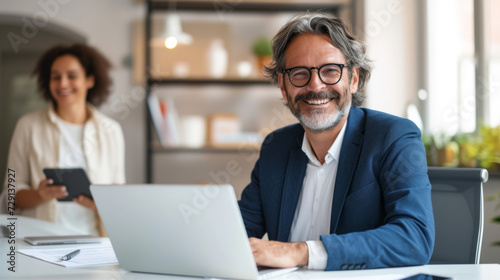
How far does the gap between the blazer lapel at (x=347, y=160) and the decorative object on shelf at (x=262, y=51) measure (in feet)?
7.46

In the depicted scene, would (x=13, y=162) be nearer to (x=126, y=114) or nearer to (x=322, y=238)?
(x=126, y=114)

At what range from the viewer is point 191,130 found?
402 centimetres

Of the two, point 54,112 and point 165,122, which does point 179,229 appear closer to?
point 54,112

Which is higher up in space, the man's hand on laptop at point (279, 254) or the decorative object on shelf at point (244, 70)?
the decorative object on shelf at point (244, 70)

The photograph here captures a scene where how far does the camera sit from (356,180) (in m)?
1.66

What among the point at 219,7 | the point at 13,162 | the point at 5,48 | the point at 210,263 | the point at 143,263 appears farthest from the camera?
the point at 5,48

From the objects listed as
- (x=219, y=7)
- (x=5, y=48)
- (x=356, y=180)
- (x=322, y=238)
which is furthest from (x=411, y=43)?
(x=5, y=48)

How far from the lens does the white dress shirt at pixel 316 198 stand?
180cm

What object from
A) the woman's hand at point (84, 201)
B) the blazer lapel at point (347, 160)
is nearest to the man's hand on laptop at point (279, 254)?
the blazer lapel at point (347, 160)

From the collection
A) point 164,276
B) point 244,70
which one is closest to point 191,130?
point 244,70

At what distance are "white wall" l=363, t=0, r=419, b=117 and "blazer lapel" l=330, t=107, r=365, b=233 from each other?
6.82 feet

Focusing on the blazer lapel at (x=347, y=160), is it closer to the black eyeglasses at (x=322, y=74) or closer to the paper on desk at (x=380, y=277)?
the black eyeglasses at (x=322, y=74)

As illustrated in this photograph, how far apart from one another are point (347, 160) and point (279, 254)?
1.61 ft

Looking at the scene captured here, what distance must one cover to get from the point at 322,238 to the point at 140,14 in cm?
325
